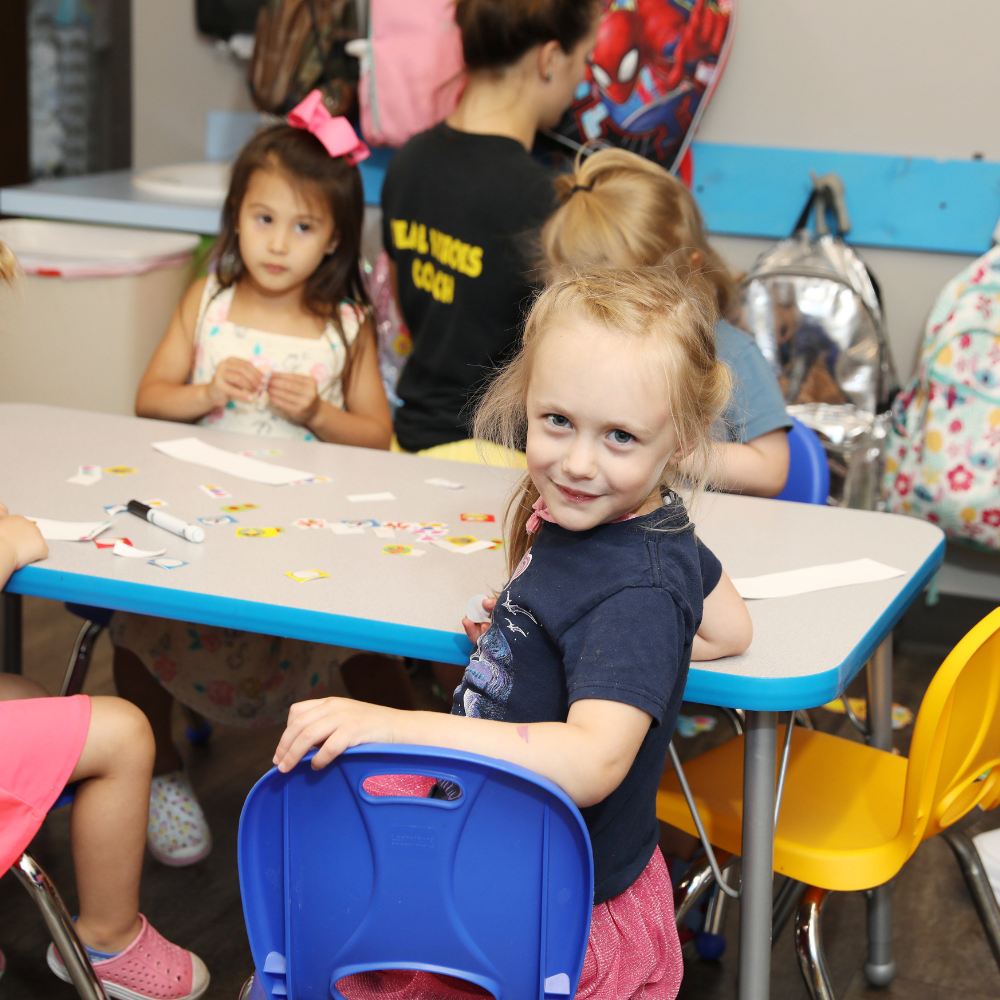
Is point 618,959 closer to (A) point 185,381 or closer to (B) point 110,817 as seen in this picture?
(B) point 110,817

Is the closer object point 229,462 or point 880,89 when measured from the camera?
point 229,462

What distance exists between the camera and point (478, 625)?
3.43 feet

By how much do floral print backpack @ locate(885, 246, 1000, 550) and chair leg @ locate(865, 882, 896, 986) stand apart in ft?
3.72

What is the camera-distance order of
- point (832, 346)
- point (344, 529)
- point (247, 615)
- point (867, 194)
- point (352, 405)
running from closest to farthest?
1. point (247, 615)
2. point (344, 529)
3. point (352, 405)
4. point (832, 346)
5. point (867, 194)

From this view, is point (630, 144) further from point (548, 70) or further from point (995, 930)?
point (995, 930)

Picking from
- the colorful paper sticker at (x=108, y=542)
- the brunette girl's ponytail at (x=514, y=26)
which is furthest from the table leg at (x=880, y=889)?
the brunette girl's ponytail at (x=514, y=26)

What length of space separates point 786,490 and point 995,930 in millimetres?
696

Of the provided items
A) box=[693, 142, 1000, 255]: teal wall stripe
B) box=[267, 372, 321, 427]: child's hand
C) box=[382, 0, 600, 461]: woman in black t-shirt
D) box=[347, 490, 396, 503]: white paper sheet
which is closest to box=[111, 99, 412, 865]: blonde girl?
box=[267, 372, 321, 427]: child's hand

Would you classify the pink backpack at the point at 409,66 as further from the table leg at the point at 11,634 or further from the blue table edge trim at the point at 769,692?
the blue table edge trim at the point at 769,692

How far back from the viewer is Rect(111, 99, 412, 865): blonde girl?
5.60 ft

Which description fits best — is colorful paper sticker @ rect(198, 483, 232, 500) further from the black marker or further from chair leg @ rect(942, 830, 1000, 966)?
chair leg @ rect(942, 830, 1000, 966)

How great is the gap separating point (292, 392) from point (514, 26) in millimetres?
738

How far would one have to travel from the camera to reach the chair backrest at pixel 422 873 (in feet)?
2.42

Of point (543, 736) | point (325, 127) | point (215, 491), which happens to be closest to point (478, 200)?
point (325, 127)
